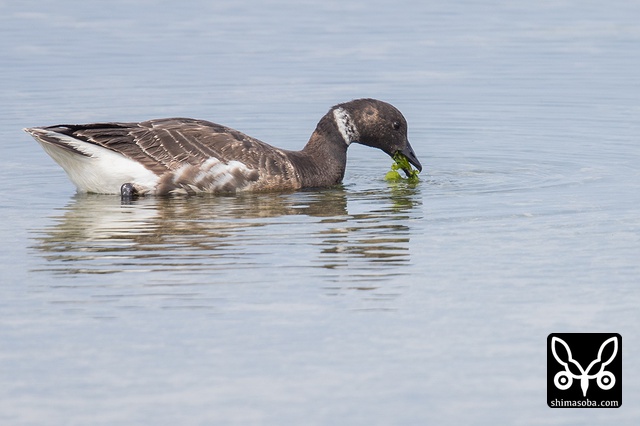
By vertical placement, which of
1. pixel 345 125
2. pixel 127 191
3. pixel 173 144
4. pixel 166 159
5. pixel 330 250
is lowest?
pixel 330 250

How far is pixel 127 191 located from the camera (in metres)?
13.6

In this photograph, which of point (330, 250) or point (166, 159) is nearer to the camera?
point (330, 250)

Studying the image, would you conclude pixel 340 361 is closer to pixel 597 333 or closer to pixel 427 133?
pixel 597 333

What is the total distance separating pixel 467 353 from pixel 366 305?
3.71ft

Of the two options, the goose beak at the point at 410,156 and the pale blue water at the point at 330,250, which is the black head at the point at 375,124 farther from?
the pale blue water at the point at 330,250

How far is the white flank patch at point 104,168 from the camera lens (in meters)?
13.6

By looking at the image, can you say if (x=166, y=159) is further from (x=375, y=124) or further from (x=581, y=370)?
(x=581, y=370)

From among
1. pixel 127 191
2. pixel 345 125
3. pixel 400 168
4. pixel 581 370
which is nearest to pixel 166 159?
pixel 127 191

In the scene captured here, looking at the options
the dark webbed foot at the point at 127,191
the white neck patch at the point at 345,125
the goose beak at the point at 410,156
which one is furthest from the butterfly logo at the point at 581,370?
the white neck patch at the point at 345,125

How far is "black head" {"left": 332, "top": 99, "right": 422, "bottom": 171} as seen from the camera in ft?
48.3
